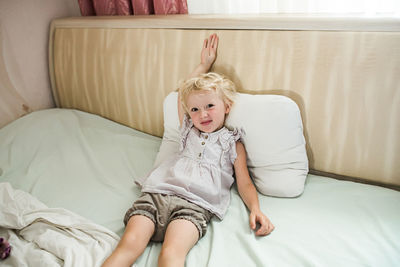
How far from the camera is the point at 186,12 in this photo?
5.11 ft

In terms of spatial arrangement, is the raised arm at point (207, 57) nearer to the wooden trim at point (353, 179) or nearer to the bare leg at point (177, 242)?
the bare leg at point (177, 242)

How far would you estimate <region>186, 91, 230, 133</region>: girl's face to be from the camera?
3.77ft

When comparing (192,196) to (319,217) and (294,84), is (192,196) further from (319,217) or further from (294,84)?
(294,84)

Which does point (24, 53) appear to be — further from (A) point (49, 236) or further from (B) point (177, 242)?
(B) point (177, 242)

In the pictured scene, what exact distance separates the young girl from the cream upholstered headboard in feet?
0.40

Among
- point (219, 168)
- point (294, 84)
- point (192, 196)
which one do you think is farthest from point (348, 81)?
point (192, 196)

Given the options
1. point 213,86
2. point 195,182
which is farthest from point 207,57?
point 195,182

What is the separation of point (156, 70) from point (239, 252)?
37.0 inches

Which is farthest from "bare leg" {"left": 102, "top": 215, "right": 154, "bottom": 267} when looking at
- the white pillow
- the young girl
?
the white pillow

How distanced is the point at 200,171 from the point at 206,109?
0.76 ft

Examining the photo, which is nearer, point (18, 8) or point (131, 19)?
point (131, 19)

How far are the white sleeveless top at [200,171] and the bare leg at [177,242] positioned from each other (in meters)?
0.11

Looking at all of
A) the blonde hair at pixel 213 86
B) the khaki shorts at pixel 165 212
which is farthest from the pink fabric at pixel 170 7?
the khaki shorts at pixel 165 212

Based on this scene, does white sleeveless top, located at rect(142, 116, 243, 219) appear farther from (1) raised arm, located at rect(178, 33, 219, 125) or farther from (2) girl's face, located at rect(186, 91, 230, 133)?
(1) raised arm, located at rect(178, 33, 219, 125)
